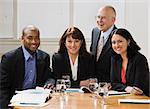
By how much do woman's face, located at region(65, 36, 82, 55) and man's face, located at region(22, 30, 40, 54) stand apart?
0.33 m

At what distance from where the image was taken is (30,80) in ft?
9.85

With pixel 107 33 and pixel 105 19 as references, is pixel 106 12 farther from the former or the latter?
pixel 107 33

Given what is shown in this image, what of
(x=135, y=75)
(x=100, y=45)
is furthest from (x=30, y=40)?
(x=135, y=75)

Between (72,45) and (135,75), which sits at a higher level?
(72,45)

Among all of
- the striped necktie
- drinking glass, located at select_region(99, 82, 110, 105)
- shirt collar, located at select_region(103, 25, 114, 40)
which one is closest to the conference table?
drinking glass, located at select_region(99, 82, 110, 105)

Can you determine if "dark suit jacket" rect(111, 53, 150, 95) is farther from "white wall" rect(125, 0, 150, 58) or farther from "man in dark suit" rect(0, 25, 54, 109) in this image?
"white wall" rect(125, 0, 150, 58)

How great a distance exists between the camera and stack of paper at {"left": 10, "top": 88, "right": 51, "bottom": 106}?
81.8 inches

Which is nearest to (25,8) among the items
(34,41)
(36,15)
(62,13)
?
(36,15)

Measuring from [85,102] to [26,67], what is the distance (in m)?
1.03

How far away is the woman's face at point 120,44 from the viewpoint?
9.86ft

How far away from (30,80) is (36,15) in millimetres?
2058

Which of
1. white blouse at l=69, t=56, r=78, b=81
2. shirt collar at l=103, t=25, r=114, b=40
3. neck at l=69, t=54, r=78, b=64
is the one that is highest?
shirt collar at l=103, t=25, r=114, b=40

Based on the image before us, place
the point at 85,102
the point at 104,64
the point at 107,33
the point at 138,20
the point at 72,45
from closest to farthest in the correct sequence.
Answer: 1. the point at 85,102
2. the point at 72,45
3. the point at 104,64
4. the point at 107,33
5. the point at 138,20

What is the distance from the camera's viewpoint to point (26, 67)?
3.01m
